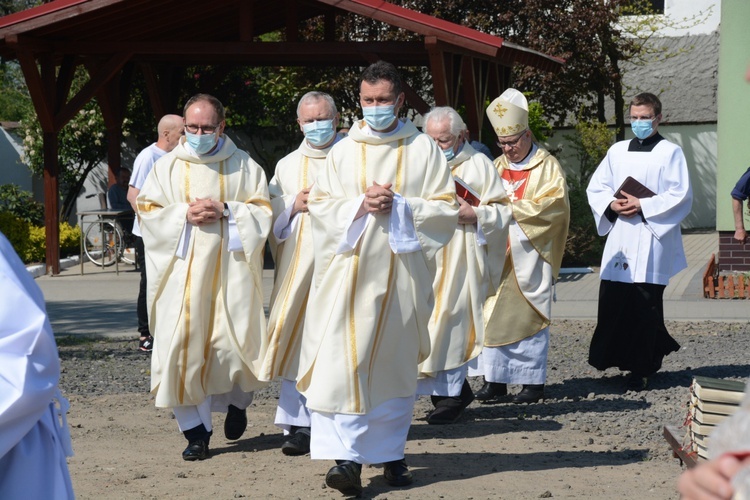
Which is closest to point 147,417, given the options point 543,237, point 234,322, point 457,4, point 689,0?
point 234,322

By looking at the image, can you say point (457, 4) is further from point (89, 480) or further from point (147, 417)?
point (89, 480)

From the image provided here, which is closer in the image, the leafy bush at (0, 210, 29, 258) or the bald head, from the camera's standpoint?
the bald head

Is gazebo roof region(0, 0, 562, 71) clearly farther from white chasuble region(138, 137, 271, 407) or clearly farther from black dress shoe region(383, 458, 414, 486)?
black dress shoe region(383, 458, 414, 486)

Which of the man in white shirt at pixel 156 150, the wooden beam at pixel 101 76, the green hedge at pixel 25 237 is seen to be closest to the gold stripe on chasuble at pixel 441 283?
the man in white shirt at pixel 156 150

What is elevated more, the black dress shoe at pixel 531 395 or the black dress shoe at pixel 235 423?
the black dress shoe at pixel 235 423

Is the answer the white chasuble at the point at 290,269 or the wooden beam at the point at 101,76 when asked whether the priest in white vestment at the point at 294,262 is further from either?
the wooden beam at the point at 101,76

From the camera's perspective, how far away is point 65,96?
16219 millimetres

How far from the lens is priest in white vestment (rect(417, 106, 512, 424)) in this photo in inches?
270

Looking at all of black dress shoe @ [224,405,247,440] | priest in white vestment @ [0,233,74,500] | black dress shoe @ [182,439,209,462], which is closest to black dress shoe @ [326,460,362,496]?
black dress shoe @ [182,439,209,462]

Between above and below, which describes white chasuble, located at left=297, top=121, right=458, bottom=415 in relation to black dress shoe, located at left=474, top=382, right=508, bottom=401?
above

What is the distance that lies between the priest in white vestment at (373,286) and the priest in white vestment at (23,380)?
2.46m

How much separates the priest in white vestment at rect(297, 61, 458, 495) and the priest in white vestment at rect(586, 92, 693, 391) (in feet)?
8.39

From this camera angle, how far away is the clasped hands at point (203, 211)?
6.16 metres

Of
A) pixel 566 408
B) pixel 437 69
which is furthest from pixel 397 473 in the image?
pixel 437 69
